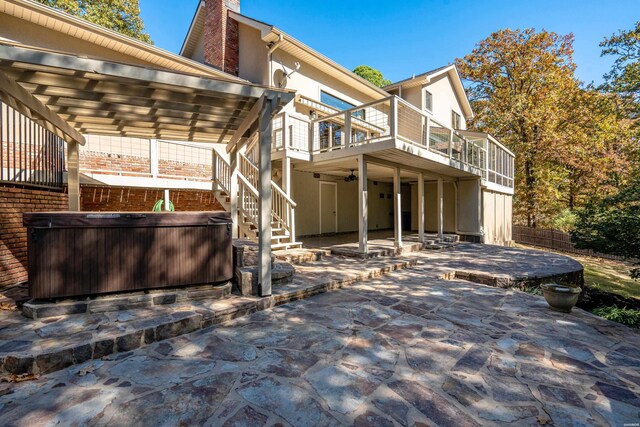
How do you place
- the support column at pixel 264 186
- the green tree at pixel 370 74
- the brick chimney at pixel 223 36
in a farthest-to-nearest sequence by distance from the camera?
1. the green tree at pixel 370 74
2. the brick chimney at pixel 223 36
3. the support column at pixel 264 186

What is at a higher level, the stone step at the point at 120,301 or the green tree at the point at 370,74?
the green tree at the point at 370,74

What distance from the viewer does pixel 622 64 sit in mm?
15070

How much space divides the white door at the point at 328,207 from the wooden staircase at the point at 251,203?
3841 mm

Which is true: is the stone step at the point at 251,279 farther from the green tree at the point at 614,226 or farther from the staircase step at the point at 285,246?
the green tree at the point at 614,226

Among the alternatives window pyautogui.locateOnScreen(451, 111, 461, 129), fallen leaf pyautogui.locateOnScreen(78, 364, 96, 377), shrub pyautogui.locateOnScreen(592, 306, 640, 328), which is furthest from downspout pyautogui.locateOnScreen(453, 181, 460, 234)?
fallen leaf pyautogui.locateOnScreen(78, 364, 96, 377)

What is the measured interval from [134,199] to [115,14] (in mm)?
15070

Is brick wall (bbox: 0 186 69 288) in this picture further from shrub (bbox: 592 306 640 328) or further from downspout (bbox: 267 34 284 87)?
shrub (bbox: 592 306 640 328)

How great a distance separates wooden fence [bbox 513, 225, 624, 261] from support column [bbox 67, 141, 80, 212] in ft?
62.2

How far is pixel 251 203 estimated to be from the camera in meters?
7.14

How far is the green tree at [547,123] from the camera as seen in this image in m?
17.3

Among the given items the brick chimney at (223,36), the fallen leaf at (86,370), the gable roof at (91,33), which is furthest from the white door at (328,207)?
the fallen leaf at (86,370)

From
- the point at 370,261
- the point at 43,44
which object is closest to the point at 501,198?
the point at 370,261

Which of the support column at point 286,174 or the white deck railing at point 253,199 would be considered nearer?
the white deck railing at point 253,199

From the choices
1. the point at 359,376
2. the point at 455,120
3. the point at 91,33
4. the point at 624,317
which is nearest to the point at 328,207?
the point at 91,33
